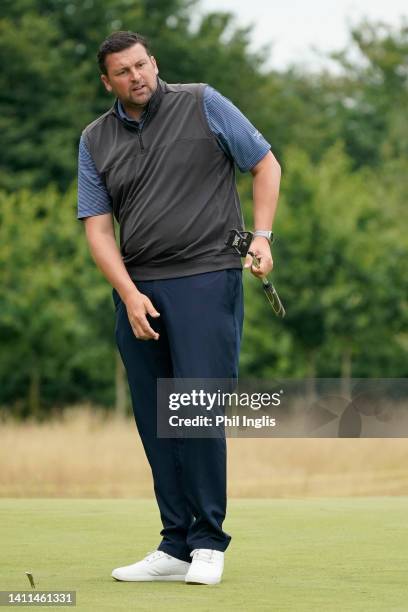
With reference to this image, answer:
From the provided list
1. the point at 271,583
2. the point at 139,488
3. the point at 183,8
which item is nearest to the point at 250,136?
the point at 271,583

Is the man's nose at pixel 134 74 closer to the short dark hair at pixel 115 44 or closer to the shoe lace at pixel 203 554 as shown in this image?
the short dark hair at pixel 115 44

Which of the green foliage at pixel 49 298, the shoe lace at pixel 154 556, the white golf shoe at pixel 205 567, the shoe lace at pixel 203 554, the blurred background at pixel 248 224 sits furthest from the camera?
the green foliage at pixel 49 298

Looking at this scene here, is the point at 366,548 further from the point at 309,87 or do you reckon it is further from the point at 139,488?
the point at 309,87

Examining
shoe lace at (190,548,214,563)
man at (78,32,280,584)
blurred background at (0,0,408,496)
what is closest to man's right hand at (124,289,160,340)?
man at (78,32,280,584)

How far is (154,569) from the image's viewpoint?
468cm

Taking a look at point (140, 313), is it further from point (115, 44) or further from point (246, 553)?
point (246, 553)

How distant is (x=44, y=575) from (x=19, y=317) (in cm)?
1895

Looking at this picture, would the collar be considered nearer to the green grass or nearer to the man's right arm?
the man's right arm

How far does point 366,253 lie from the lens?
2417 cm

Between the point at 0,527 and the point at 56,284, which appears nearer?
the point at 0,527

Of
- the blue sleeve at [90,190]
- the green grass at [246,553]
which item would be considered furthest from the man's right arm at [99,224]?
the green grass at [246,553]

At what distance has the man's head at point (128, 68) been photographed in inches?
183

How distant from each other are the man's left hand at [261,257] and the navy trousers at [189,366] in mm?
128

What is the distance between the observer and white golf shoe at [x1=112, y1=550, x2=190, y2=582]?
15.1 ft
